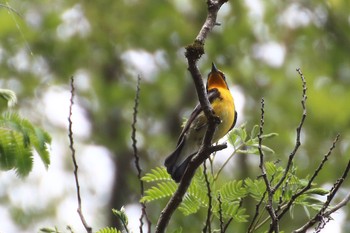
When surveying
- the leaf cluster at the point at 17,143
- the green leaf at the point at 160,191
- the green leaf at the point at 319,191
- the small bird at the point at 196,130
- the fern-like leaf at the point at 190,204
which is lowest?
the fern-like leaf at the point at 190,204

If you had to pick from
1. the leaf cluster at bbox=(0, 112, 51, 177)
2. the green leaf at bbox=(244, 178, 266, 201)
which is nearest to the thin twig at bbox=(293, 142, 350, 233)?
the green leaf at bbox=(244, 178, 266, 201)

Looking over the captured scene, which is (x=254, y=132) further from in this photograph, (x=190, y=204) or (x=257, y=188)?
(x=190, y=204)

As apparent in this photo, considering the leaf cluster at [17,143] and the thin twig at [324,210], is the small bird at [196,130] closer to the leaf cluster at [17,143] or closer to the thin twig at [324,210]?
the leaf cluster at [17,143]

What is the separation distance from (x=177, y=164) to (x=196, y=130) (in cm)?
57

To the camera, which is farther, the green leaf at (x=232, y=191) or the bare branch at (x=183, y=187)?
the green leaf at (x=232, y=191)

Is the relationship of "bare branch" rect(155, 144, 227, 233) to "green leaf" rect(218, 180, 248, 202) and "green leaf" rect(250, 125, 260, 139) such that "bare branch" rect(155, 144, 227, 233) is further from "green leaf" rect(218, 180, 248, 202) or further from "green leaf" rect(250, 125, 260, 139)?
"green leaf" rect(250, 125, 260, 139)

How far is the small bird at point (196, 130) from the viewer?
175 inches

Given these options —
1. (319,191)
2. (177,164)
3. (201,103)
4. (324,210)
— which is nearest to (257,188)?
(319,191)

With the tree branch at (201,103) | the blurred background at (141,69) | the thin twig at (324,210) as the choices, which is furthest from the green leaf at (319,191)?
the blurred background at (141,69)

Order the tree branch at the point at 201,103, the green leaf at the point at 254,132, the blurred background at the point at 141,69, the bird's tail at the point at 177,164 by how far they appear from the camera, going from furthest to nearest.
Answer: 1. the blurred background at the point at 141,69
2. the bird's tail at the point at 177,164
3. the green leaf at the point at 254,132
4. the tree branch at the point at 201,103

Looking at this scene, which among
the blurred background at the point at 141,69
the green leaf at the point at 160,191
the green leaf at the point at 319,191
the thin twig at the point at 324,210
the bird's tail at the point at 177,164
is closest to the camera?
the thin twig at the point at 324,210

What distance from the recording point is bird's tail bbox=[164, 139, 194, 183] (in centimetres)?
402

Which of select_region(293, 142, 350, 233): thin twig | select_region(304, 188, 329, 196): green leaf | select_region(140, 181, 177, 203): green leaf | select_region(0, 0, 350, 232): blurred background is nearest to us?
select_region(293, 142, 350, 233): thin twig

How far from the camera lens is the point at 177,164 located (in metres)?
4.38
